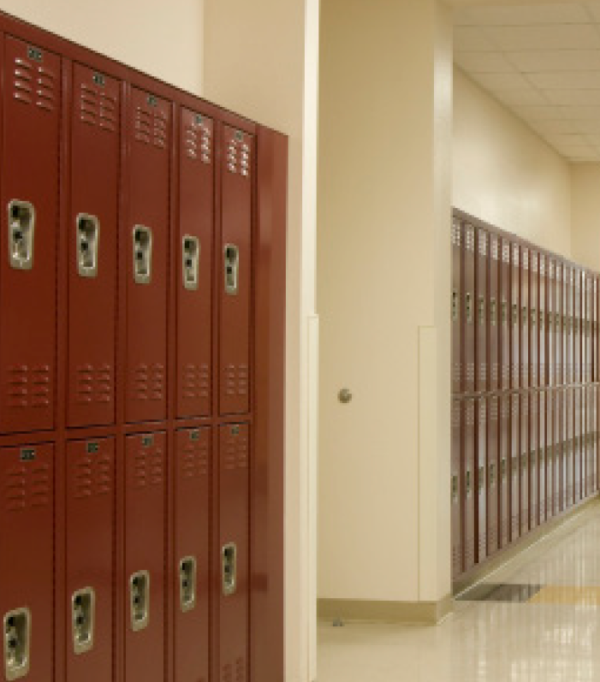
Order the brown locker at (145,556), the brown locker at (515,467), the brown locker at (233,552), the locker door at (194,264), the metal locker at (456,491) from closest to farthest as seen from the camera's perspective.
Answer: the brown locker at (145,556), the locker door at (194,264), the brown locker at (233,552), the metal locker at (456,491), the brown locker at (515,467)

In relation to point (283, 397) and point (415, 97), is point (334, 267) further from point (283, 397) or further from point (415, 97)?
point (283, 397)

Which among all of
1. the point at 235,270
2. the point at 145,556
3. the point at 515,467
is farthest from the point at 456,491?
the point at 145,556

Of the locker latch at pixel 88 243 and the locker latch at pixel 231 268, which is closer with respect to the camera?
the locker latch at pixel 88 243

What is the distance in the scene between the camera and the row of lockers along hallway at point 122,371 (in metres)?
3.49

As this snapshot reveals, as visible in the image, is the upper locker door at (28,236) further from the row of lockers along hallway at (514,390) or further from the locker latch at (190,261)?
the row of lockers along hallway at (514,390)

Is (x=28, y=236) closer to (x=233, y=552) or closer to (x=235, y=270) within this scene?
(x=235, y=270)

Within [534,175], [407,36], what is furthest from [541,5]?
[534,175]

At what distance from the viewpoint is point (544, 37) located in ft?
28.1

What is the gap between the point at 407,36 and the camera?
7211 millimetres

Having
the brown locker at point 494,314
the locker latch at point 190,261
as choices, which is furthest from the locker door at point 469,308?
the locker latch at point 190,261


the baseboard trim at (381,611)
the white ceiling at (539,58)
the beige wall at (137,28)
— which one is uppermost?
the white ceiling at (539,58)

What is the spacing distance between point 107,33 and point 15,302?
1.47m

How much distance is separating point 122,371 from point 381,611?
11.4ft

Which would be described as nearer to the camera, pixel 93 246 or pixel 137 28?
pixel 93 246
